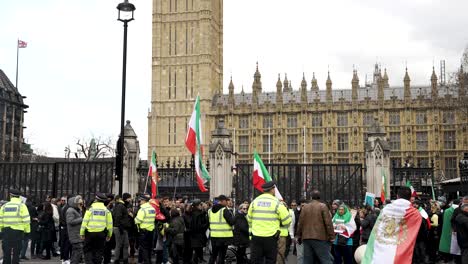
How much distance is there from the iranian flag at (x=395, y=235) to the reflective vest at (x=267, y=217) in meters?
2.12

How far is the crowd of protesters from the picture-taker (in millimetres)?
8055

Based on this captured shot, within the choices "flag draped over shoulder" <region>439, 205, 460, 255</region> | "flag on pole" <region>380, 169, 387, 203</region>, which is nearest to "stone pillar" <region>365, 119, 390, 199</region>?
"flag on pole" <region>380, 169, 387, 203</region>

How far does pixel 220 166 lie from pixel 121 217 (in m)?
8.34

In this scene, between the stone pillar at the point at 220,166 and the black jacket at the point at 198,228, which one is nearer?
the black jacket at the point at 198,228

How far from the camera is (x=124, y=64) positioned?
12.3 metres

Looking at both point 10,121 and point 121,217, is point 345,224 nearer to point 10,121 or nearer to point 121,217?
point 121,217

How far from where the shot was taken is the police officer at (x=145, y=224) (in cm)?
1094

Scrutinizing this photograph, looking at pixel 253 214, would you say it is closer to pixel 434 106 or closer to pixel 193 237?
pixel 193 237

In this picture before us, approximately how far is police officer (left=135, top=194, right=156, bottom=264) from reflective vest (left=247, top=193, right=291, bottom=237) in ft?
11.3

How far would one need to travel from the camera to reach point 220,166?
1891 cm

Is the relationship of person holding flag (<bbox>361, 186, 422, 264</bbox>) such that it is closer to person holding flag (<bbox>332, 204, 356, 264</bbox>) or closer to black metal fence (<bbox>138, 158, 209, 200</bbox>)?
person holding flag (<bbox>332, 204, 356, 264</bbox>)

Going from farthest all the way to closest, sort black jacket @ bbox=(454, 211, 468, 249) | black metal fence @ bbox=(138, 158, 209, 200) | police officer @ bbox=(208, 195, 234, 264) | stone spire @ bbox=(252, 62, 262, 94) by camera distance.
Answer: stone spire @ bbox=(252, 62, 262, 94), black metal fence @ bbox=(138, 158, 209, 200), police officer @ bbox=(208, 195, 234, 264), black jacket @ bbox=(454, 211, 468, 249)

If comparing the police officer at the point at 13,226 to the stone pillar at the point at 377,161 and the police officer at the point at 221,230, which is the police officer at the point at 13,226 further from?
the stone pillar at the point at 377,161

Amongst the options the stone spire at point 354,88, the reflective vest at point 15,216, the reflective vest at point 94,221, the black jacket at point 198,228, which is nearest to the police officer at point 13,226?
the reflective vest at point 15,216
